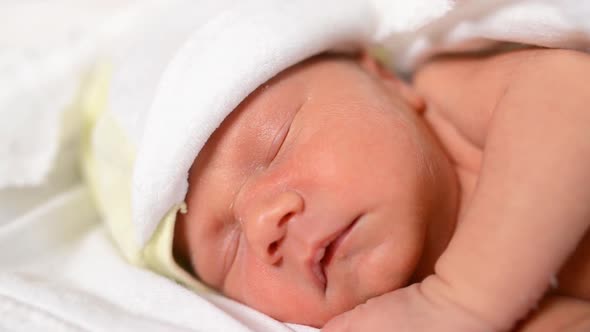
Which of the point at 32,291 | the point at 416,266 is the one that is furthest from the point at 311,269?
the point at 32,291

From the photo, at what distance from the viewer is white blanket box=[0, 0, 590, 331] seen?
1.06m

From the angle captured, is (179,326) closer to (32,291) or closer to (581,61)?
(32,291)

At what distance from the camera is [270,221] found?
99 centimetres

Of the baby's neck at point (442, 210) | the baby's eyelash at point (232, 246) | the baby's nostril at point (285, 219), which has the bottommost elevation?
the baby's eyelash at point (232, 246)

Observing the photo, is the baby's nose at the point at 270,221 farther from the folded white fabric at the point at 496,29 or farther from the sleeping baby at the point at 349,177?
the folded white fabric at the point at 496,29

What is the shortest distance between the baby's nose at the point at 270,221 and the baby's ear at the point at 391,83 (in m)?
0.36

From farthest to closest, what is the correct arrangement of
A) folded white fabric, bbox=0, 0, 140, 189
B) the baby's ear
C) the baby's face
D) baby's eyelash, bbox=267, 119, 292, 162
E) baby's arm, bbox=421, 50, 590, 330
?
folded white fabric, bbox=0, 0, 140, 189
the baby's ear
baby's eyelash, bbox=267, 119, 292, 162
the baby's face
baby's arm, bbox=421, 50, 590, 330

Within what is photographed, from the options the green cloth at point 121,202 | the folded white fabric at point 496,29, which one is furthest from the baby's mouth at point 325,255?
the folded white fabric at point 496,29

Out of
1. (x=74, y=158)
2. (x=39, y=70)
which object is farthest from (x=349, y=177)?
(x=39, y=70)

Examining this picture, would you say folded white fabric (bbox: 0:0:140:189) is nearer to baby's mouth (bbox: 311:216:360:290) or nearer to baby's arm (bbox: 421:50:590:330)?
baby's mouth (bbox: 311:216:360:290)

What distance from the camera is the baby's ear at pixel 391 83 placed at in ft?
4.03

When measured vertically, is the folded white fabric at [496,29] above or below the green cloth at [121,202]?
above

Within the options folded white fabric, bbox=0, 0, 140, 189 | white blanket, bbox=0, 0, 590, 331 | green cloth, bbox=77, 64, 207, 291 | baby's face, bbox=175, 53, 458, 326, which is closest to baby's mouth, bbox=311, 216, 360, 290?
baby's face, bbox=175, 53, 458, 326

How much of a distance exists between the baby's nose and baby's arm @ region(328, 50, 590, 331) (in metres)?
0.20
